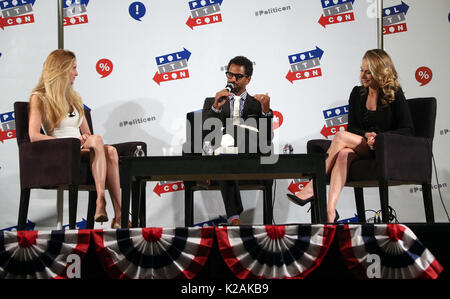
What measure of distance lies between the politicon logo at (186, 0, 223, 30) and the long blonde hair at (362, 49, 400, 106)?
5.13 ft

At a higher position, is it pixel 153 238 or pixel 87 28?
pixel 87 28

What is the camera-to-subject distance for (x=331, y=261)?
2.06m

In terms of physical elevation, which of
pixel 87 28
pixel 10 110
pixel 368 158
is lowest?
pixel 368 158

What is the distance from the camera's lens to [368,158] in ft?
11.6

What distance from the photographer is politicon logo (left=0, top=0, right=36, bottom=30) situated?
455cm

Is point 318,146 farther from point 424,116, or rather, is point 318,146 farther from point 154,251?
point 154,251

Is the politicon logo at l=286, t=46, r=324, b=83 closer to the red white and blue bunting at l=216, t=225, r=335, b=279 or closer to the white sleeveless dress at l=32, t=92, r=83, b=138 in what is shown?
the white sleeveless dress at l=32, t=92, r=83, b=138

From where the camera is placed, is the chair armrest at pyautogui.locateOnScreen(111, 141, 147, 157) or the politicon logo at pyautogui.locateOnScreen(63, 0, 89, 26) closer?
the chair armrest at pyautogui.locateOnScreen(111, 141, 147, 157)

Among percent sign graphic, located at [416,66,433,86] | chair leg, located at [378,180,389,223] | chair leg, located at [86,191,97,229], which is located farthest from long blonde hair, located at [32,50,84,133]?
percent sign graphic, located at [416,66,433,86]

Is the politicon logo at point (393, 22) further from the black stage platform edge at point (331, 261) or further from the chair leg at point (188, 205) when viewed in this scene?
the black stage platform edge at point (331, 261)
